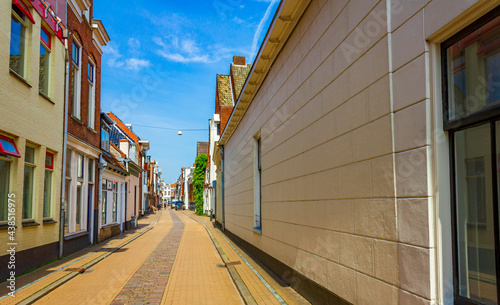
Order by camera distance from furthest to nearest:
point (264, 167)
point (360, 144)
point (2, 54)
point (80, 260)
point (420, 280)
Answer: point (80, 260) → point (264, 167) → point (2, 54) → point (360, 144) → point (420, 280)

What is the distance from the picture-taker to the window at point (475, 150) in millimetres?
2525

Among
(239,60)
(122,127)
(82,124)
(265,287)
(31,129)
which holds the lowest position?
(265,287)

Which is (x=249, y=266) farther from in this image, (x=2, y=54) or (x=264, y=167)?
(x=2, y=54)

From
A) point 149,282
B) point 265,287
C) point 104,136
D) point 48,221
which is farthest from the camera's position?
point 104,136

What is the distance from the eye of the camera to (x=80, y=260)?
10.5 meters

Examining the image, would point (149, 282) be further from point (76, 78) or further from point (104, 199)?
point (104, 199)

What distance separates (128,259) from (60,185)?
8.99 feet

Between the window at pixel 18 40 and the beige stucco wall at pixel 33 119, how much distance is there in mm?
172

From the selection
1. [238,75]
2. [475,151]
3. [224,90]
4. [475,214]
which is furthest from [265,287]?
[224,90]

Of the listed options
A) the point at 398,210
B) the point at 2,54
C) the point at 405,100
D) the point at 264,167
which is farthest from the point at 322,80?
the point at 2,54

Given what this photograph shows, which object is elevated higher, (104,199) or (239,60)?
(239,60)

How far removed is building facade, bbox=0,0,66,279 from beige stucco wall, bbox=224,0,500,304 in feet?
17.9

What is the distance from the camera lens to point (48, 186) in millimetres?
10227

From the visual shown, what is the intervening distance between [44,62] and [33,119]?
69.9 inches
